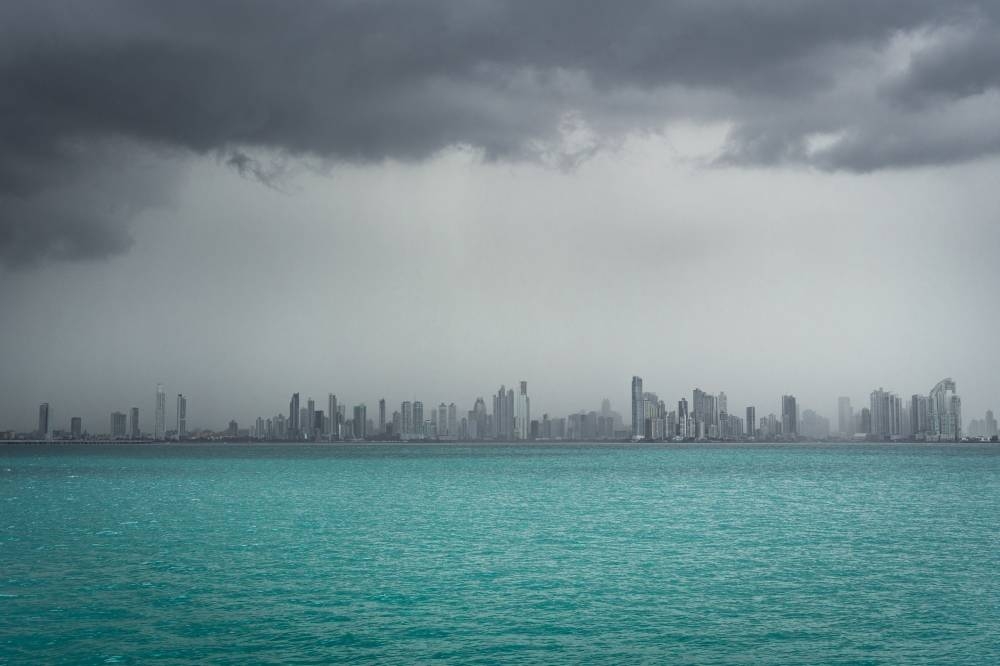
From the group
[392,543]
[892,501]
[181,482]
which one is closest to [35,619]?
[392,543]

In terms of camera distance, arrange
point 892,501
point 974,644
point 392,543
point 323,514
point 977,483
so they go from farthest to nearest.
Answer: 1. point 977,483
2. point 892,501
3. point 323,514
4. point 392,543
5. point 974,644

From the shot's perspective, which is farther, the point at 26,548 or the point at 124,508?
the point at 124,508

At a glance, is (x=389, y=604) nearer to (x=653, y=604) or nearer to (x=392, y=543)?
(x=653, y=604)

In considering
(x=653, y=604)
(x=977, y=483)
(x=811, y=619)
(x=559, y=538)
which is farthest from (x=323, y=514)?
(x=977, y=483)

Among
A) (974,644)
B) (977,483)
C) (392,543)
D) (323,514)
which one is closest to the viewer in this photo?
(974,644)

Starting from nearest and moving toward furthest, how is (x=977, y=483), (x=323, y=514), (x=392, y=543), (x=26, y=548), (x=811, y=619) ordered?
1. (x=811, y=619)
2. (x=26, y=548)
3. (x=392, y=543)
4. (x=323, y=514)
5. (x=977, y=483)

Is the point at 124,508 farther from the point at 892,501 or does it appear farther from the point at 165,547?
the point at 892,501
